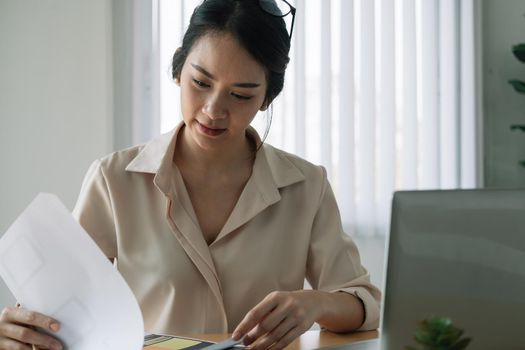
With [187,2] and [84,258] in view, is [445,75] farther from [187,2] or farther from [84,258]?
[84,258]

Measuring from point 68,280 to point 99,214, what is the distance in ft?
1.86

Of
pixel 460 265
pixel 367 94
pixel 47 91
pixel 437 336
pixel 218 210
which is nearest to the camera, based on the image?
pixel 437 336

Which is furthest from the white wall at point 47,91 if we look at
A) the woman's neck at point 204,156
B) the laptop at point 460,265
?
the laptop at point 460,265

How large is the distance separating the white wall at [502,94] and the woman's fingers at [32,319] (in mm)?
2869

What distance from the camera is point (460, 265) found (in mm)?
921

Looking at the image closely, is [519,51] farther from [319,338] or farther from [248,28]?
[319,338]

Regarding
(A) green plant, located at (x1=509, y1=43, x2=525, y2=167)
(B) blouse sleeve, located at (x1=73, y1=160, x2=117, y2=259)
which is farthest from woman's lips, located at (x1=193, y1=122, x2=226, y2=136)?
(A) green plant, located at (x1=509, y1=43, x2=525, y2=167)

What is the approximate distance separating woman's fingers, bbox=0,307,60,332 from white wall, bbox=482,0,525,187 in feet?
9.41

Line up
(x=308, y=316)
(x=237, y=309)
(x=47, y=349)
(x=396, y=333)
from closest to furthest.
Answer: (x=396, y=333) < (x=47, y=349) < (x=308, y=316) < (x=237, y=309)

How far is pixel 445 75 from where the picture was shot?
352cm

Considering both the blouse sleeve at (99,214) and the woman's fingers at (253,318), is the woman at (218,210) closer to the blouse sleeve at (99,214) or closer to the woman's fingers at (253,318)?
the blouse sleeve at (99,214)

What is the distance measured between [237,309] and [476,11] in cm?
247

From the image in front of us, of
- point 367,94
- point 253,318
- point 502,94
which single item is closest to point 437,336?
point 253,318

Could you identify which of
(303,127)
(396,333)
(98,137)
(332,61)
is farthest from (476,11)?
(396,333)
